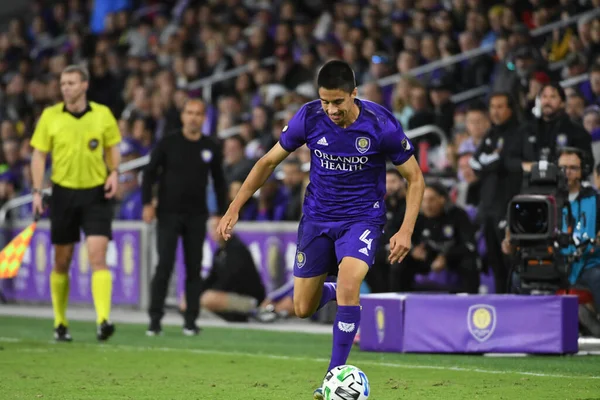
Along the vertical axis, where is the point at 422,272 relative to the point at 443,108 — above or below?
below

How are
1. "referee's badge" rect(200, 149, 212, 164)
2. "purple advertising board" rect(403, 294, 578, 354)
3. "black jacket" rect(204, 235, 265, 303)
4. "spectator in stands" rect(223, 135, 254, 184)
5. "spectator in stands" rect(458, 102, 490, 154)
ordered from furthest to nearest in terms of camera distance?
"spectator in stands" rect(223, 135, 254, 184)
"black jacket" rect(204, 235, 265, 303)
"spectator in stands" rect(458, 102, 490, 154)
"referee's badge" rect(200, 149, 212, 164)
"purple advertising board" rect(403, 294, 578, 354)

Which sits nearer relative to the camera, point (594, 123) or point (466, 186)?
point (594, 123)

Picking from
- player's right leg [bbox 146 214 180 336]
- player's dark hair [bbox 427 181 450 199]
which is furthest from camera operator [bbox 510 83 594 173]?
player's right leg [bbox 146 214 180 336]

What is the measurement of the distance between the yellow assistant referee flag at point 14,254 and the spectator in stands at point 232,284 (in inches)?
103

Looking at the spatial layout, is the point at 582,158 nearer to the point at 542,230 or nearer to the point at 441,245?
the point at 542,230

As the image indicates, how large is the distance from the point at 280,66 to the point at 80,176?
8.33 meters

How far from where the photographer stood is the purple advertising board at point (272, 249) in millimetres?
15492

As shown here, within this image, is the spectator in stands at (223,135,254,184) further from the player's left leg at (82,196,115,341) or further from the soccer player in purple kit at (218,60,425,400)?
the soccer player in purple kit at (218,60,425,400)

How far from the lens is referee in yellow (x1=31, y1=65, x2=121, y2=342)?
11.8m

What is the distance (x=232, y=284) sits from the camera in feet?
49.6

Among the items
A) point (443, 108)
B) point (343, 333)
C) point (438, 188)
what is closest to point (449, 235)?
point (438, 188)

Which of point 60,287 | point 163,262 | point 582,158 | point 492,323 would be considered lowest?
point 492,323

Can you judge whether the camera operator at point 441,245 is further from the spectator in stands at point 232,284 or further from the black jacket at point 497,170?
the spectator in stands at point 232,284

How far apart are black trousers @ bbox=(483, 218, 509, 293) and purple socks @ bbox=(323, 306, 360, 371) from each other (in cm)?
505
